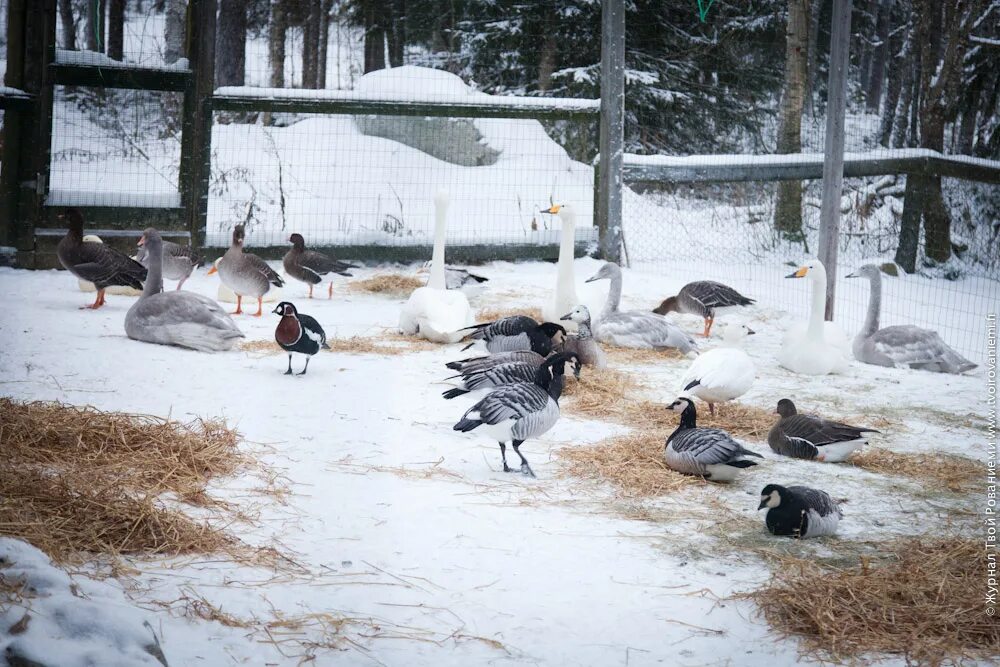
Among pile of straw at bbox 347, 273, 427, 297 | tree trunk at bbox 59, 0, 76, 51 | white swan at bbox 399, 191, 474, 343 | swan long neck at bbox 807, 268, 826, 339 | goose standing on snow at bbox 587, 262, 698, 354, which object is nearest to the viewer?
swan long neck at bbox 807, 268, 826, 339

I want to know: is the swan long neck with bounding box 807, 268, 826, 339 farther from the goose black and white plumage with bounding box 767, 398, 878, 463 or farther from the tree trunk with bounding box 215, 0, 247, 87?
the tree trunk with bounding box 215, 0, 247, 87

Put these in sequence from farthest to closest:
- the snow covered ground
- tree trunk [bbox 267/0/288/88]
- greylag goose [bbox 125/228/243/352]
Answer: tree trunk [bbox 267/0/288/88] → greylag goose [bbox 125/228/243/352] → the snow covered ground

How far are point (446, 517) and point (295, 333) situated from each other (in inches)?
95.8

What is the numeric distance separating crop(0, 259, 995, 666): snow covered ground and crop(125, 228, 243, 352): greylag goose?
109 mm

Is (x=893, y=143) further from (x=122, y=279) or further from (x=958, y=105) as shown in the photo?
(x=122, y=279)

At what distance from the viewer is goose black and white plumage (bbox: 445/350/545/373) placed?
5.80 meters

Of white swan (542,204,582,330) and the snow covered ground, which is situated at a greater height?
white swan (542,204,582,330)

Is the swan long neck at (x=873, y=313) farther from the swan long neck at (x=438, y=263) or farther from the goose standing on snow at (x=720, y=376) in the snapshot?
the swan long neck at (x=438, y=263)

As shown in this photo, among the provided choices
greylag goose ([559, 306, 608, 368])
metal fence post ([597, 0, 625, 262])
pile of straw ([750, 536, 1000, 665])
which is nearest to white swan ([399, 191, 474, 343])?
greylag goose ([559, 306, 608, 368])

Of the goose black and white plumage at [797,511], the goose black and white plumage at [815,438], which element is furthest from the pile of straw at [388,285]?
the goose black and white plumage at [797,511]

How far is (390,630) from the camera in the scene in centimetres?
309

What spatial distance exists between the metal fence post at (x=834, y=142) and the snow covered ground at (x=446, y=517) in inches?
61.4

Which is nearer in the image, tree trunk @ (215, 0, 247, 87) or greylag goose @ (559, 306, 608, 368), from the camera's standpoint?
greylag goose @ (559, 306, 608, 368)

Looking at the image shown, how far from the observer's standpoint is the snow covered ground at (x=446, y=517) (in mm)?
3104
